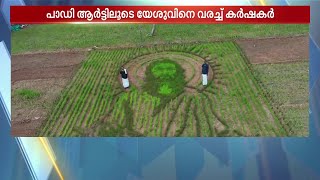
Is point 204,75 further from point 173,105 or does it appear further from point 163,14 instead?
point 163,14

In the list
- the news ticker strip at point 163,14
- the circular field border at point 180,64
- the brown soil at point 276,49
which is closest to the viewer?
the news ticker strip at point 163,14

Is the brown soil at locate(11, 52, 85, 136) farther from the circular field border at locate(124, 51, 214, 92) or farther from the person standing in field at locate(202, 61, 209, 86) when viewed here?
the person standing in field at locate(202, 61, 209, 86)

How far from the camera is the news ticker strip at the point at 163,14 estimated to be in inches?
129

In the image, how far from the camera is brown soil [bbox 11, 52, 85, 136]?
3477 mm

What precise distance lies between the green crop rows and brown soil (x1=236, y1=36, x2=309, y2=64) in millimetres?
84

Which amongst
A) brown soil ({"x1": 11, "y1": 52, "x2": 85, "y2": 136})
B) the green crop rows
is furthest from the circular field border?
brown soil ({"x1": 11, "y1": 52, "x2": 85, "y2": 136})

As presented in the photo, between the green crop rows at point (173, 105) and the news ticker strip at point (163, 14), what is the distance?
0.30m

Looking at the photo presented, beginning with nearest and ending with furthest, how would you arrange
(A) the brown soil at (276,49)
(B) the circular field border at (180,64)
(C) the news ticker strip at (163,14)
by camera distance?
(C) the news ticker strip at (163,14)
(A) the brown soil at (276,49)
(B) the circular field border at (180,64)

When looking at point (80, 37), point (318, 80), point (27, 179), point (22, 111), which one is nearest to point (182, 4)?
point (80, 37)

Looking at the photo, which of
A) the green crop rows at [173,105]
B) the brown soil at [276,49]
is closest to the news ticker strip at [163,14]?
the brown soil at [276,49]

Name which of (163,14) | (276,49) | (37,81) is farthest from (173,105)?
(37,81)

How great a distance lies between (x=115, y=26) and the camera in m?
3.39

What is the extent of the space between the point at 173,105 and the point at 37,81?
1.16 m

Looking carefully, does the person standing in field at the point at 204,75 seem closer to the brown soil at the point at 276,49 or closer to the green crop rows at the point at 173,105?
the green crop rows at the point at 173,105
